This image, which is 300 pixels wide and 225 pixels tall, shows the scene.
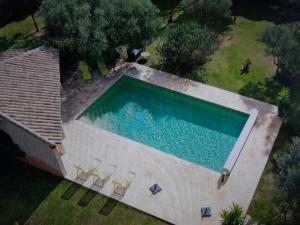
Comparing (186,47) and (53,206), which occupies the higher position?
(186,47)

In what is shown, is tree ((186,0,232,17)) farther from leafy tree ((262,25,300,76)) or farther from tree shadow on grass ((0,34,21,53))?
tree shadow on grass ((0,34,21,53))

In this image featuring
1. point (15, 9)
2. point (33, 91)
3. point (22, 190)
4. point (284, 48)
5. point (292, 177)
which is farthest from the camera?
point (15, 9)

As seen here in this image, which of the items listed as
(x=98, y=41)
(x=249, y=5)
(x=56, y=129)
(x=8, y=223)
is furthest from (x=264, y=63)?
(x=8, y=223)

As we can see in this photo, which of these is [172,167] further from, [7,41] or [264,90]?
[7,41]

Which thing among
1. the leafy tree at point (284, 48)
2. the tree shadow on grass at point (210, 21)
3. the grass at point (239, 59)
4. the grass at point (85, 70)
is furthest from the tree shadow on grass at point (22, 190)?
the tree shadow on grass at point (210, 21)

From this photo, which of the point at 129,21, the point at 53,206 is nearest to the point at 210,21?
the point at 129,21

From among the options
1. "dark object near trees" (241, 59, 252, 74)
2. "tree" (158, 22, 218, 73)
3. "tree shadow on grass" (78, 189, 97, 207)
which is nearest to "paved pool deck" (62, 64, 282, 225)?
"tree shadow on grass" (78, 189, 97, 207)
